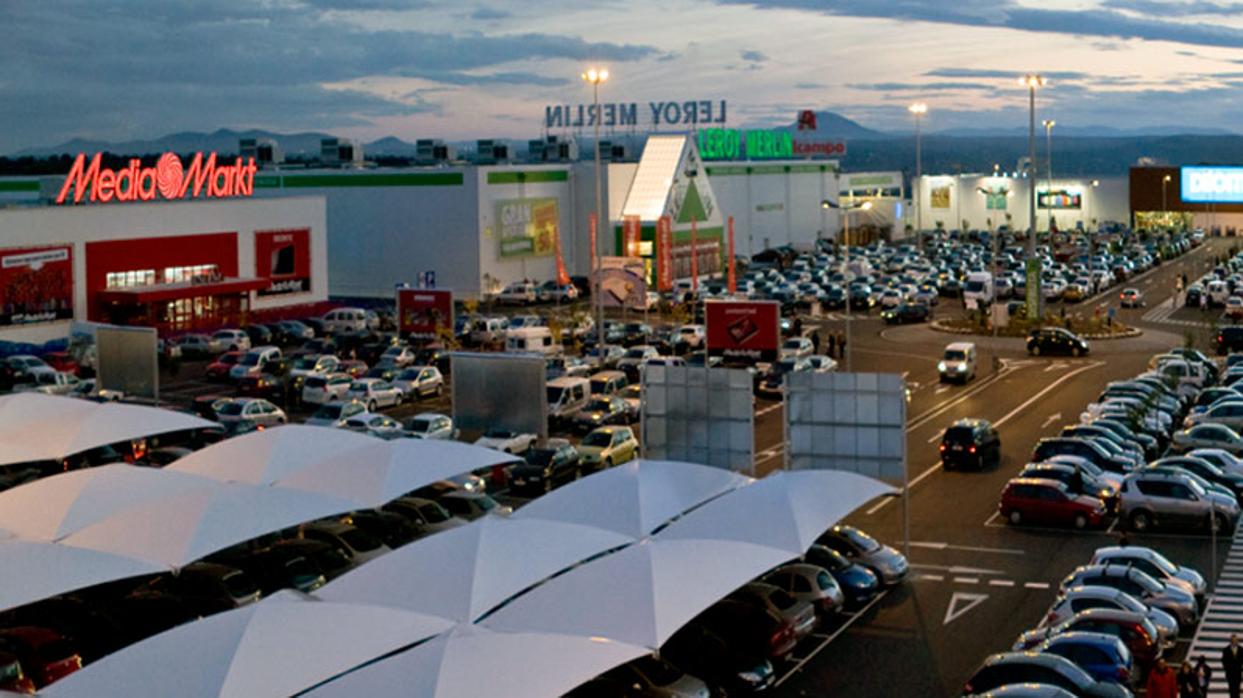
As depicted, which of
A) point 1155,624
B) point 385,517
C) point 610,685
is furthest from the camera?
point 385,517

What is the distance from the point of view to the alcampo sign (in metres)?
52.8

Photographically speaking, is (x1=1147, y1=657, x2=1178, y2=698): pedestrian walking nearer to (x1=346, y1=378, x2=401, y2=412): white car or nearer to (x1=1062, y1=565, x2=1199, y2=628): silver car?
(x1=1062, y1=565, x2=1199, y2=628): silver car

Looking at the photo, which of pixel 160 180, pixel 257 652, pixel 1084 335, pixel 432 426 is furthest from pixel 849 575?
pixel 160 180

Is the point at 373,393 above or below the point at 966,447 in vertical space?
above

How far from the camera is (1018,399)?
137 ft

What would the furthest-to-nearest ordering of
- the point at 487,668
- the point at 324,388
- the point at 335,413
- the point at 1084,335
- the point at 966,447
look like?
1. the point at 1084,335
2. the point at 324,388
3. the point at 335,413
4. the point at 966,447
5. the point at 487,668

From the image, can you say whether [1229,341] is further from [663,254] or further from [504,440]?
[504,440]

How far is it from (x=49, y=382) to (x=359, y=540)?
849 inches

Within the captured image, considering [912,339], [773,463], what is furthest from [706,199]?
[773,463]

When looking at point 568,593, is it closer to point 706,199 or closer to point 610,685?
A: point 610,685

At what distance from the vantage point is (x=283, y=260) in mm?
61469

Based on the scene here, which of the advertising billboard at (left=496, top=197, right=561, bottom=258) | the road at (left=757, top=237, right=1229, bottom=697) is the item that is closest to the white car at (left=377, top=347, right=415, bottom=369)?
the road at (left=757, top=237, right=1229, bottom=697)

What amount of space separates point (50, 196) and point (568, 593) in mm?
45835

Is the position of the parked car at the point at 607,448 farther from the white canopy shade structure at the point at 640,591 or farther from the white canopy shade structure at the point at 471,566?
the white canopy shade structure at the point at 640,591
